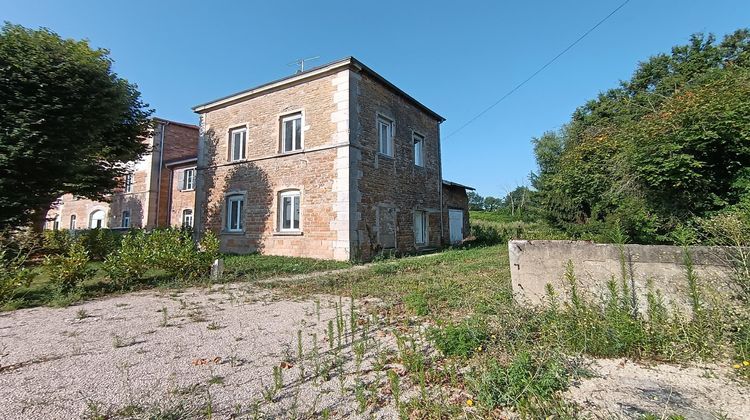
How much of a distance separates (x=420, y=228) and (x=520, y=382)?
11743mm

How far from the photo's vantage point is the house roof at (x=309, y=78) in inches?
416

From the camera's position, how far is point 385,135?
1232cm

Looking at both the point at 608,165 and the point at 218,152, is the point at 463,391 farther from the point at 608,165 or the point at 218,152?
the point at 218,152

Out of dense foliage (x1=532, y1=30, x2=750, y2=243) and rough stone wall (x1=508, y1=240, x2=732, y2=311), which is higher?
dense foliage (x1=532, y1=30, x2=750, y2=243)

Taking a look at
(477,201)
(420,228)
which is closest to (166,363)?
(420,228)

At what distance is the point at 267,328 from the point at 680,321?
161 inches

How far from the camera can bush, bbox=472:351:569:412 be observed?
2105mm

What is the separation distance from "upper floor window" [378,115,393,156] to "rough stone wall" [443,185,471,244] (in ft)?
15.3

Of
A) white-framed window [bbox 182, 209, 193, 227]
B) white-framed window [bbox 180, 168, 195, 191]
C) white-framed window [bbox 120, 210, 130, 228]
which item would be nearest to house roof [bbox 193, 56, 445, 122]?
white-framed window [bbox 180, 168, 195, 191]

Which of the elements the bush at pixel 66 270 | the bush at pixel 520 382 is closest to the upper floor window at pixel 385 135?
the bush at pixel 66 270

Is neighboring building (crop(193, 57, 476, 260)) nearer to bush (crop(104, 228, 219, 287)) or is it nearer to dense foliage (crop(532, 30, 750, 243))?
bush (crop(104, 228, 219, 287))

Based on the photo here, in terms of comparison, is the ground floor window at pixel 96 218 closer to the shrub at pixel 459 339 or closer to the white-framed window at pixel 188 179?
the white-framed window at pixel 188 179

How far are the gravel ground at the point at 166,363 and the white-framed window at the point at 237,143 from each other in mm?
8967

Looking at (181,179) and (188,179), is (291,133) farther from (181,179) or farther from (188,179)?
(181,179)
